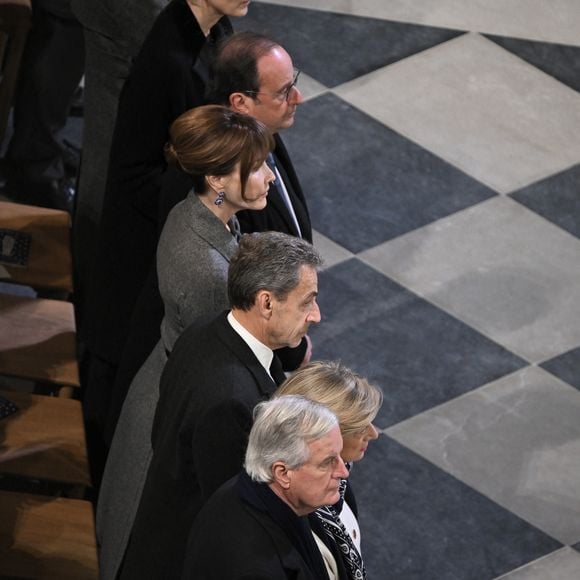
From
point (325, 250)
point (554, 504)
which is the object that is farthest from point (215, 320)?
point (325, 250)

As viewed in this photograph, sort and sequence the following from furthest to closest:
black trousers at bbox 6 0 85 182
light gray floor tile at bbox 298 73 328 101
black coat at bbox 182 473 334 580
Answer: light gray floor tile at bbox 298 73 328 101 < black trousers at bbox 6 0 85 182 < black coat at bbox 182 473 334 580

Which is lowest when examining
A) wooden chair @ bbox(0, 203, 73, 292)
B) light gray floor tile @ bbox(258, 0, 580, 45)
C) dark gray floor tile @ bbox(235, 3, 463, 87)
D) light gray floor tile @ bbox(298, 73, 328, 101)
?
light gray floor tile @ bbox(298, 73, 328, 101)

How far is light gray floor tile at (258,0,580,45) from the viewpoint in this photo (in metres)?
7.81

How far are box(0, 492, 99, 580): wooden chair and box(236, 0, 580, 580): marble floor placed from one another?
1.04 m

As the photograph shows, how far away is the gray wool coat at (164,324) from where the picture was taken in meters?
4.04

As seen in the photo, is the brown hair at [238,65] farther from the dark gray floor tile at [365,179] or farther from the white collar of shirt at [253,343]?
the dark gray floor tile at [365,179]

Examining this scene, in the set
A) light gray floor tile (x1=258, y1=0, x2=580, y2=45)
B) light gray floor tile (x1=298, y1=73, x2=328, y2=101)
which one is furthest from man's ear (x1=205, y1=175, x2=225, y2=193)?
light gray floor tile (x1=258, y1=0, x2=580, y2=45)

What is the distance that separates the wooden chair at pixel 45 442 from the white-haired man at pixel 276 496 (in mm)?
1418

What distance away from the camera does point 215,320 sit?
3797 mm

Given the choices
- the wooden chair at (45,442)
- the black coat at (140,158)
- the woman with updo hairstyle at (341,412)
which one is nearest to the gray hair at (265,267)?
the woman with updo hairstyle at (341,412)

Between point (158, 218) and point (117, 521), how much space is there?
1.01 m

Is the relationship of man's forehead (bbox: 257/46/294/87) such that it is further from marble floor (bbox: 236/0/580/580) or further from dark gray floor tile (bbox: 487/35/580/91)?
dark gray floor tile (bbox: 487/35/580/91)

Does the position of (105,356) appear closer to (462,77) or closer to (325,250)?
(325,250)

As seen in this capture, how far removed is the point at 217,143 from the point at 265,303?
545 mm
